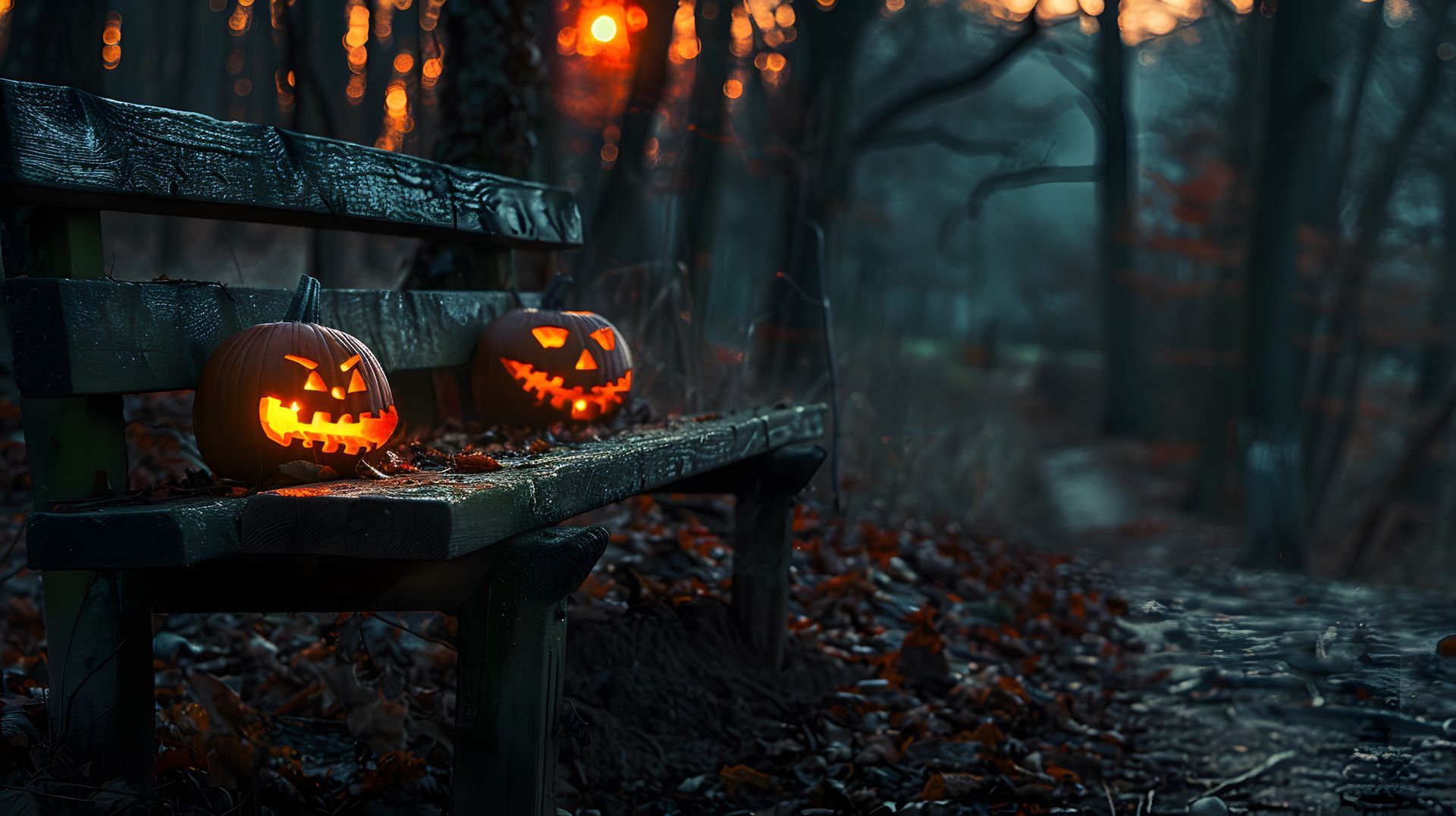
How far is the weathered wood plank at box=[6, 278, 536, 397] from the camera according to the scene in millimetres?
1883

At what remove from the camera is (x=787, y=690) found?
11.7 ft

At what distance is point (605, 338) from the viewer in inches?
133

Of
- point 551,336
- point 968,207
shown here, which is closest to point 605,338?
point 551,336

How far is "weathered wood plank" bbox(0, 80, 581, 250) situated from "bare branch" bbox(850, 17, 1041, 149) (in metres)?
8.06

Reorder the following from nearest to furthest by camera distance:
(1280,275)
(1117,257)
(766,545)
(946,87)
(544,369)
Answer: (544,369), (766,545), (1280,275), (946,87), (1117,257)

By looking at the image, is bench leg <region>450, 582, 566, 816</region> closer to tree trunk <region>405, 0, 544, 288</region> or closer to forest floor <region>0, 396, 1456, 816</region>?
forest floor <region>0, 396, 1456, 816</region>

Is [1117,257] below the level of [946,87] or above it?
below

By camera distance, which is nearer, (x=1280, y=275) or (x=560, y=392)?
(x=560, y=392)

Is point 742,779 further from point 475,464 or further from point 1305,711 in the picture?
point 1305,711

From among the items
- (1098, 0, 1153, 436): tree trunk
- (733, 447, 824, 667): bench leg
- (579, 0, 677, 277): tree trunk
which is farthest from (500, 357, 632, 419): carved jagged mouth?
(1098, 0, 1153, 436): tree trunk

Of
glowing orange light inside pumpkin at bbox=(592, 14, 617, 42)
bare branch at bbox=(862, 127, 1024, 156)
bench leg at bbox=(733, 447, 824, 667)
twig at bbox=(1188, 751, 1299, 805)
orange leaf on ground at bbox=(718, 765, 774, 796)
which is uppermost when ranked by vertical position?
bare branch at bbox=(862, 127, 1024, 156)

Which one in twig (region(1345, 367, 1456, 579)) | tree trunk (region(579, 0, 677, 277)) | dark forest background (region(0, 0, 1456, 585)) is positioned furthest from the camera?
twig (region(1345, 367, 1456, 579))

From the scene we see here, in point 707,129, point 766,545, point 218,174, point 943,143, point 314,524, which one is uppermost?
point 943,143

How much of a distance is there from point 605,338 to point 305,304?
1.17 meters
